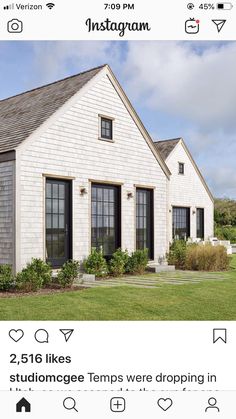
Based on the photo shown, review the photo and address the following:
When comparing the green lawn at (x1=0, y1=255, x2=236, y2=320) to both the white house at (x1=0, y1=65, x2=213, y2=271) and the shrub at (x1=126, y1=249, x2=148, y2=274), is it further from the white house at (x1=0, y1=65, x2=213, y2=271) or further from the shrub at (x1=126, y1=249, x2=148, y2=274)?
the shrub at (x1=126, y1=249, x2=148, y2=274)

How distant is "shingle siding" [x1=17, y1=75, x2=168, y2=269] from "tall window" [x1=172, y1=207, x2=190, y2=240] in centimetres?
672

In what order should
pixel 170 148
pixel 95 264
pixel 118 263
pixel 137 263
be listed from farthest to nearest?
pixel 170 148 < pixel 137 263 < pixel 118 263 < pixel 95 264

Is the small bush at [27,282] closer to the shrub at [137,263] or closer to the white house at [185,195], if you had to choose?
the shrub at [137,263]

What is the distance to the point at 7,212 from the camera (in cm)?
1134
